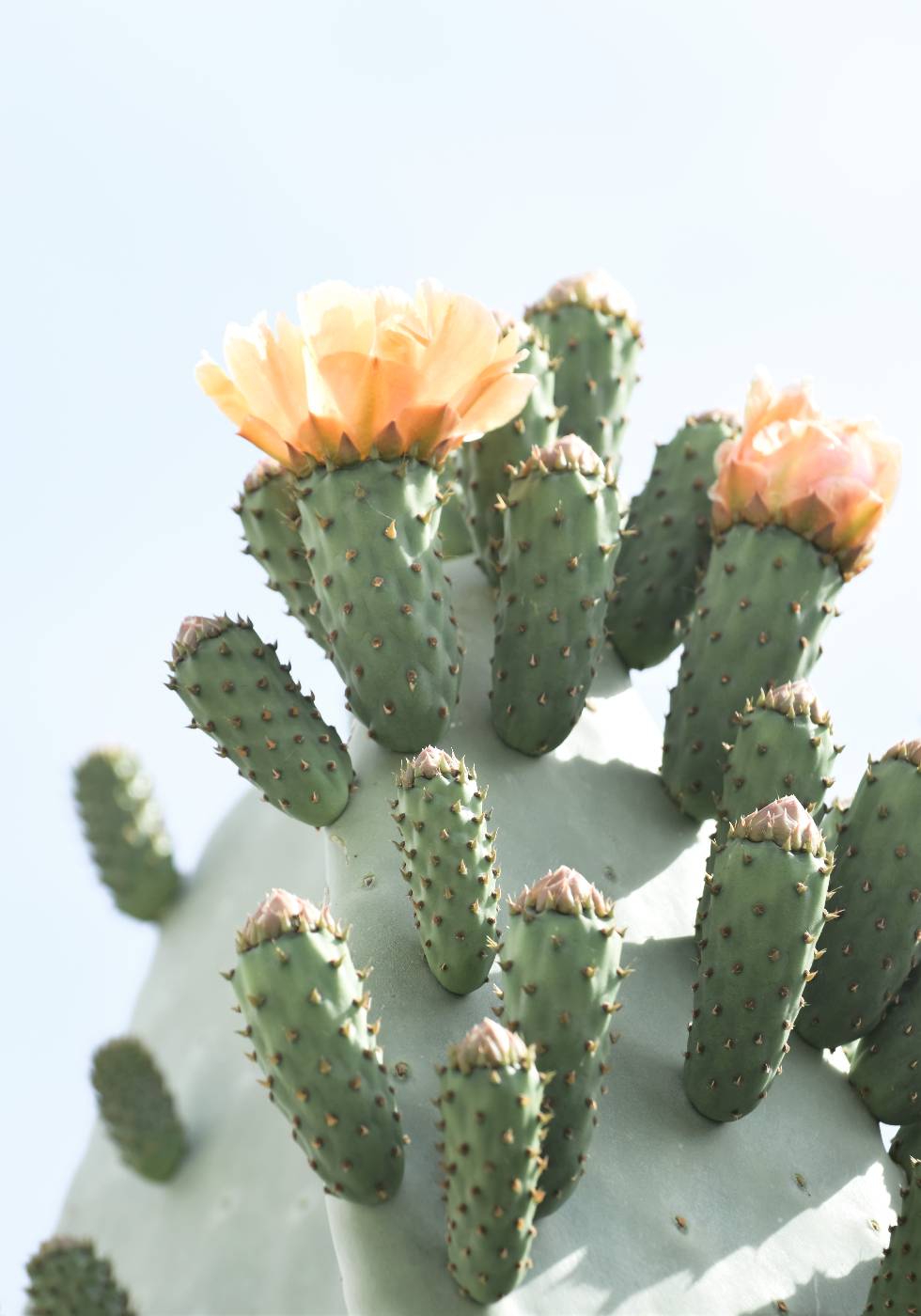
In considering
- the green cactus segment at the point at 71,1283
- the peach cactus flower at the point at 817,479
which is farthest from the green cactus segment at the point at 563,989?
the green cactus segment at the point at 71,1283

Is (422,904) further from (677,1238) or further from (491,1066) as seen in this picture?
(677,1238)

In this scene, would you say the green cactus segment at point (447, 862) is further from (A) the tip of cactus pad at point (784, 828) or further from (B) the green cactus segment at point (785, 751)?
(B) the green cactus segment at point (785, 751)

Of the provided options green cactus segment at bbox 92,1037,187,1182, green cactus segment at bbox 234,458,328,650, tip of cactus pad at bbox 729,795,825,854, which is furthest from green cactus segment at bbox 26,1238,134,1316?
tip of cactus pad at bbox 729,795,825,854

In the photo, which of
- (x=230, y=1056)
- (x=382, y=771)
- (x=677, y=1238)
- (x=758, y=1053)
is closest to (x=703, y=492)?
(x=382, y=771)

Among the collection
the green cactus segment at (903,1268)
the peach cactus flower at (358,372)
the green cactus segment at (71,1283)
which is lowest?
the green cactus segment at (71,1283)

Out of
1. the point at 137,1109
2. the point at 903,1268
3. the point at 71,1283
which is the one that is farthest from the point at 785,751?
the point at 137,1109

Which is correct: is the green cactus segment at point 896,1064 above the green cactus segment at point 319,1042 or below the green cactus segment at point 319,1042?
below
